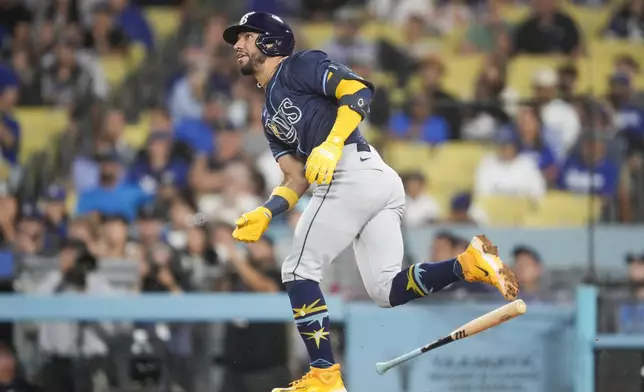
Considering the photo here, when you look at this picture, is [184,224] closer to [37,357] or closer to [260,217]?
[37,357]

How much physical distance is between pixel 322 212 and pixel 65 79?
7.42m

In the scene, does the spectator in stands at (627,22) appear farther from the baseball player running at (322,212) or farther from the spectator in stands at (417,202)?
the baseball player running at (322,212)

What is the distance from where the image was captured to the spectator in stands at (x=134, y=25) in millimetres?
13391

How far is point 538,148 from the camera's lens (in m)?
10.6

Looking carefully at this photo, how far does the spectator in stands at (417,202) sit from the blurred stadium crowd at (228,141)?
0.06 ft

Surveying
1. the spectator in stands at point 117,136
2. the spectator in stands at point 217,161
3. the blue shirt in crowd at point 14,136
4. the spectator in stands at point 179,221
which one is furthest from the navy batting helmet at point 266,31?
the blue shirt in crowd at point 14,136

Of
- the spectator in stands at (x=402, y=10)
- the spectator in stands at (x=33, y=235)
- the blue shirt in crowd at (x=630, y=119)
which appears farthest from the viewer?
the spectator in stands at (x=402, y=10)

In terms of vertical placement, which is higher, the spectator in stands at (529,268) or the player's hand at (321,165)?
the player's hand at (321,165)

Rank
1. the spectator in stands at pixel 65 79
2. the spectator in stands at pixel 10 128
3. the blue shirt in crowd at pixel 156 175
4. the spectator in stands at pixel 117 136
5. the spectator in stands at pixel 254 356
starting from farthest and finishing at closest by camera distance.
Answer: the spectator in stands at pixel 65 79, the spectator in stands at pixel 10 128, the spectator in stands at pixel 117 136, the blue shirt in crowd at pixel 156 175, the spectator in stands at pixel 254 356

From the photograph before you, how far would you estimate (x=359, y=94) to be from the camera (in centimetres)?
582

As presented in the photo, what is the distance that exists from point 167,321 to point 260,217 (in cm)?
260

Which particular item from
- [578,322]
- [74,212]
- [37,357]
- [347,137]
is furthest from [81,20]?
[347,137]

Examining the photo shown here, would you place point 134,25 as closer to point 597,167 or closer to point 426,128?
point 426,128

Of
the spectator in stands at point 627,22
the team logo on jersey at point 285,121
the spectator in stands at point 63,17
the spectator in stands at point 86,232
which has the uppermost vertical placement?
the spectator in stands at point 63,17
